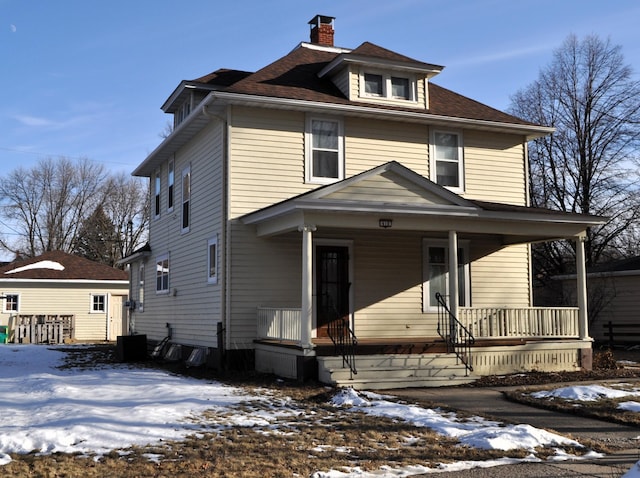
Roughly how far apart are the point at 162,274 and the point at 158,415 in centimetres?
1295

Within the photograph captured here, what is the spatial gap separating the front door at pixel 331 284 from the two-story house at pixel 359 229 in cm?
3

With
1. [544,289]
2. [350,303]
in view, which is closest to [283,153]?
[350,303]

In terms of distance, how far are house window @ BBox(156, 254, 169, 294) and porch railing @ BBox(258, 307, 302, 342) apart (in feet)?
20.6

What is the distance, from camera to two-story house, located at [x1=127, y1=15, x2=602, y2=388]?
14.3m

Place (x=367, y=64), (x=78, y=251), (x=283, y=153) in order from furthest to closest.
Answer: (x=78, y=251) → (x=367, y=64) → (x=283, y=153)

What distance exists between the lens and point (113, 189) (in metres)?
56.4

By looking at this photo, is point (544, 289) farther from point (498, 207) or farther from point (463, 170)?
point (498, 207)

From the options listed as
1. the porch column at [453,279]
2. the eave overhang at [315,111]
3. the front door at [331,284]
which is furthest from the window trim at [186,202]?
the porch column at [453,279]

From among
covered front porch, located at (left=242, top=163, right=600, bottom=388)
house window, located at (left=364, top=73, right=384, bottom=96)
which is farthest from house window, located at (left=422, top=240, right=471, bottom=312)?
house window, located at (left=364, top=73, right=384, bottom=96)

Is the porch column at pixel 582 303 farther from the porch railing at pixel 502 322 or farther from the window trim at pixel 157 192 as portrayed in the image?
the window trim at pixel 157 192

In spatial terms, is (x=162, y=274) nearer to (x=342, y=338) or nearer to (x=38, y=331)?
(x=342, y=338)

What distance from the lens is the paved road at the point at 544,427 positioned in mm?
6918

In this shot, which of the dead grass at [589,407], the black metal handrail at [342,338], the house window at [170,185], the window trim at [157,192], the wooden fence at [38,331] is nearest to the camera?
the dead grass at [589,407]

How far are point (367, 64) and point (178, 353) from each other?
897cm
